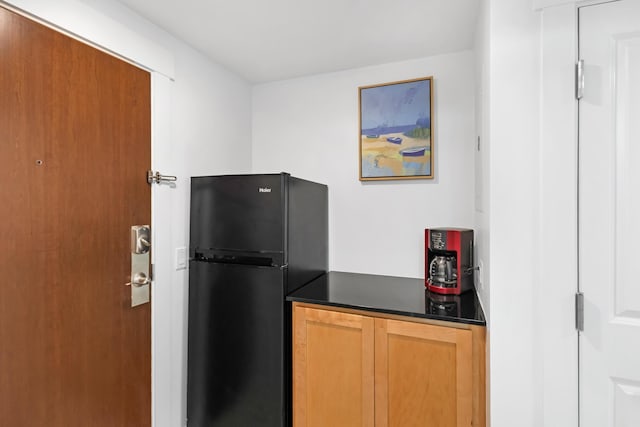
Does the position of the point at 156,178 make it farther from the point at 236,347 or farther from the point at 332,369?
the point at 332,369

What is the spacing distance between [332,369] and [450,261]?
2.79ft

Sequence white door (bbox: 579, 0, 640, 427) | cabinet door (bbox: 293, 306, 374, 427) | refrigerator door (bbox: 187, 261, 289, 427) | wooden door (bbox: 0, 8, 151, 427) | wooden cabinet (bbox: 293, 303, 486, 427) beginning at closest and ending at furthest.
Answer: white door (bbox: 579, 0, 640, 427) < wooden door (bbox: 0, 8, 151, 427) < wooden cabinet (bbox: 293, 303, 486, 427) < cabinet door (bbox: 293, 306, 374, 427) < refrigerator door (bbox: 187, 261, 289, 427)

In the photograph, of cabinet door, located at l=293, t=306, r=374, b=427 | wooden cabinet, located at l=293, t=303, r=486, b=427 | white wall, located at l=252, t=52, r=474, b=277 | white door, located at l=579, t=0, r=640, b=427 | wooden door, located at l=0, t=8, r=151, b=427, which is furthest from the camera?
white wall, located at l=252, t=52, r=474, b=277

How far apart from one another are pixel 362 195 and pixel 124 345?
65.0 inches

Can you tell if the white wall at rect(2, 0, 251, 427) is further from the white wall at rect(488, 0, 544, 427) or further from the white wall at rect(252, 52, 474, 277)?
the white wall at rect(488, 0, 544, 427)

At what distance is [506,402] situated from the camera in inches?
48.3

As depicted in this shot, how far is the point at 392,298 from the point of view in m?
1.77

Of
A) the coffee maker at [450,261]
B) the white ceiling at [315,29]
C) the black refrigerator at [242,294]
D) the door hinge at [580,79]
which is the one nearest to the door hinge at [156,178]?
→ the black refrigerator at [242,294]

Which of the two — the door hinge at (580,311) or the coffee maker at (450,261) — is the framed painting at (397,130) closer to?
the coffee maker at (450,261)

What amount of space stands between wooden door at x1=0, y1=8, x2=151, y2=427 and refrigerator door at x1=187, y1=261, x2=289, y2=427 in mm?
277

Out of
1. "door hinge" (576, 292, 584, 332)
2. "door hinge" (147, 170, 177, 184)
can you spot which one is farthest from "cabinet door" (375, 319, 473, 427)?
"door hinge" (147, 170, 177, 184)

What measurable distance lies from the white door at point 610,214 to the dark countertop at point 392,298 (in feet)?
1.29

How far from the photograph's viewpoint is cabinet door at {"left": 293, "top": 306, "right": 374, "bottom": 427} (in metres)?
1.62

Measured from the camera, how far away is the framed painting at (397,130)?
2199 millimetres
